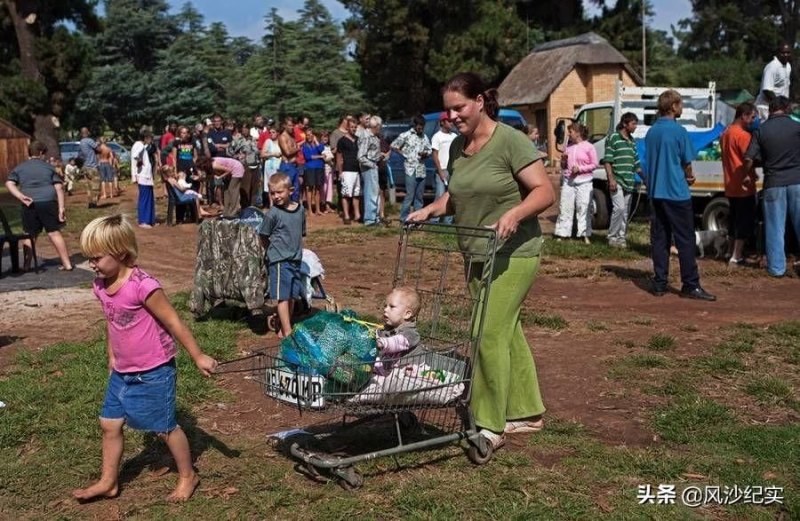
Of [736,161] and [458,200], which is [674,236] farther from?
[458,200]

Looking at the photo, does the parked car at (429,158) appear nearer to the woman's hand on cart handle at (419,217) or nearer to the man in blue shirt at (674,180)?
the man in blue shirt at (674,180)

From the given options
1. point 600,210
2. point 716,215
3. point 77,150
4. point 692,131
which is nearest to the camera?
point 716,215

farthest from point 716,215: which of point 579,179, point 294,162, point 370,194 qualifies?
point 294,162

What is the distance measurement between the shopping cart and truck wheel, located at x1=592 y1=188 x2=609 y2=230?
10355mm

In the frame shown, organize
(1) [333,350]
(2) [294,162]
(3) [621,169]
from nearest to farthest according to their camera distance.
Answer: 1. (1) [333,350]
2. (3) [621,169]
3. (2) [294,162]

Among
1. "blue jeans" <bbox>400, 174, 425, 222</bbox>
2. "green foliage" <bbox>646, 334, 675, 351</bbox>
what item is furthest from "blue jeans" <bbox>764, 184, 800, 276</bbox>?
"blue jeans" <bbox>400, 174, 425, 222</bbox>

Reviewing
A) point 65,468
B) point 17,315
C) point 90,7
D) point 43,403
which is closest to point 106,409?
point 65,468

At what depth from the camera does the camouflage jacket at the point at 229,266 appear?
8.53 metres

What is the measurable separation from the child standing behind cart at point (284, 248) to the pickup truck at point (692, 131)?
7161 millimetres

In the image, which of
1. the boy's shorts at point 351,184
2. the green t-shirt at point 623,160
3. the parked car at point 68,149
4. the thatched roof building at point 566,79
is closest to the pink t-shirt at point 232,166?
the green t-shirt at point 623,160

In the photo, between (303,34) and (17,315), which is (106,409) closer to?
(17,315)

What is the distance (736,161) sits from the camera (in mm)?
11258

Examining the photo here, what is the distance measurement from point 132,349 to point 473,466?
2001 millimetres

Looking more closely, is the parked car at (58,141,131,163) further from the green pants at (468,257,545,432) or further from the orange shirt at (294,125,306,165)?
the green pants at (468,257,545,432)
